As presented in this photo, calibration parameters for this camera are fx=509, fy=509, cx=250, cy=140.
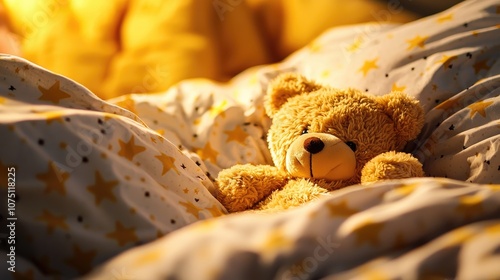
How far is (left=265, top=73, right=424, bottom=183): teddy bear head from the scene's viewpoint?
892 millimetres

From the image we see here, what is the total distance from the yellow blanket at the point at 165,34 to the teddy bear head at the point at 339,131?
2.30ft

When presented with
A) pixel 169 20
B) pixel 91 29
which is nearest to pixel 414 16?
pixel 169 20

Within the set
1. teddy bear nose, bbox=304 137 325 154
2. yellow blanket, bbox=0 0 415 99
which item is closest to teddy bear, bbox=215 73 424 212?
teddy bear nose, bbox=304 137 325 154

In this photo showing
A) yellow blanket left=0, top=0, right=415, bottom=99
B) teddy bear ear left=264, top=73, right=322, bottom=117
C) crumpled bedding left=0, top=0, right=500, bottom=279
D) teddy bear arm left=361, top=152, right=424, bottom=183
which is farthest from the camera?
yellow blanket left=0, top=0, right=415, bottom=99

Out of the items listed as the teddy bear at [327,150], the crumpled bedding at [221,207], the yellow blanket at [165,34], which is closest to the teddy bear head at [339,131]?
the teddy bear at [327,150]

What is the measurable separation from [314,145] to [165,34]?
0.92 meters

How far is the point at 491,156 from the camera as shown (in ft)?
2.93

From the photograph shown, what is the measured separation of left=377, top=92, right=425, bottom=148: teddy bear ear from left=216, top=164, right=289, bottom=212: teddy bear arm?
231 mm

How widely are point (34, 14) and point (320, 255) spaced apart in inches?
63.8

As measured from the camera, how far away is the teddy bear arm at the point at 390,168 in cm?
86

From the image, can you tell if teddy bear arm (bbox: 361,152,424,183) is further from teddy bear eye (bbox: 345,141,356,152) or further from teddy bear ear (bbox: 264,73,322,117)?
teddy bear ear (bbox: 264,73,322,117)

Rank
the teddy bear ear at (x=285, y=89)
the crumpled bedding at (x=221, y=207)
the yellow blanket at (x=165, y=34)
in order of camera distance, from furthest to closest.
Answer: the yellow blanket at (x=165, y=34)
the teddy bear ear at (x=285, y=89)
the crumpled bedding at (x=221, y=207)

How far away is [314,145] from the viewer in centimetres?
88

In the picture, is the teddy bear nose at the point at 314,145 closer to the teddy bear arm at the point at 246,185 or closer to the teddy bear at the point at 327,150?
the teddy bear at the point at 327,150
